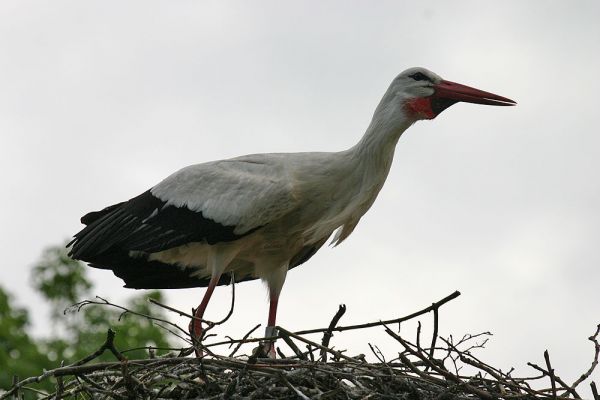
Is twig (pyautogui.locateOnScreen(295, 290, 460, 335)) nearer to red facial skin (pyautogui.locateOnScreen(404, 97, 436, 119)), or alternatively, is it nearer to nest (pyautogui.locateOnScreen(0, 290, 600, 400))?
nest (pyautogui.locateOnScreen(0, 290, 600, 400))

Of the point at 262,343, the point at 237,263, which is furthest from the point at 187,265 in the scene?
the point at 262,343

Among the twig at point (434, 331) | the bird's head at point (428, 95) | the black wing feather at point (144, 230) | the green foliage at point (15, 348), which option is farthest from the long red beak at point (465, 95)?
the green foliage at point (15, 348)

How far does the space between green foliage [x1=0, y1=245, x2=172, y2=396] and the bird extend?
6537mm

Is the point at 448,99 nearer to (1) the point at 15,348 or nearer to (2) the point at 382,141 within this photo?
(2) the point at 382,141

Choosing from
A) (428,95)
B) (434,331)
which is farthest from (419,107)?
(434,331)

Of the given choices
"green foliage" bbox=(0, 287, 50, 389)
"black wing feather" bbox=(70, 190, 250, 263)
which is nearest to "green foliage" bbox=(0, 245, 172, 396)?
"green foliage" bbox=(0, 287, 50, 389)

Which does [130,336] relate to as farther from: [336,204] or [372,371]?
[372,371]

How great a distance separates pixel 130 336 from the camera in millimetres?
16391

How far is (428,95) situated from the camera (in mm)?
7980

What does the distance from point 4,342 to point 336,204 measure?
33.5 ft

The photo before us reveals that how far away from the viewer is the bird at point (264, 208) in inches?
308

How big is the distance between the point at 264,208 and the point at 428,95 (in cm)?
127

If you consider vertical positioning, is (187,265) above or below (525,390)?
above

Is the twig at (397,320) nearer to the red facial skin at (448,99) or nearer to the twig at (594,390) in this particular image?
the twig at (594,390)
